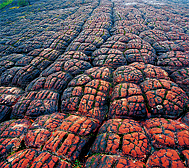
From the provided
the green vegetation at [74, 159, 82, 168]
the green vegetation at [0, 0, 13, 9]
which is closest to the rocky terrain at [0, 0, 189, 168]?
the green vegetation at [74, 159, 82, 168]

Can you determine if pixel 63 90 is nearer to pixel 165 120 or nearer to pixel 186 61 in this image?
pixel 165 120

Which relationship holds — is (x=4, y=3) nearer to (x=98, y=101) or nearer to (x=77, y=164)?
(x=98, y=101)

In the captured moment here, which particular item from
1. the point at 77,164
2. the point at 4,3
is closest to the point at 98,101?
the point at 77,164

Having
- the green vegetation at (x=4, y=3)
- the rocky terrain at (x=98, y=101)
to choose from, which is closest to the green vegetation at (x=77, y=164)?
the rocky terrain at (x=98, y=101)

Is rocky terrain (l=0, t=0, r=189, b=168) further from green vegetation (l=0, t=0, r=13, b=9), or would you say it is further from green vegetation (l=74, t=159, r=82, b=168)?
green vegetation (l=0, t=0, r=13, b=9)

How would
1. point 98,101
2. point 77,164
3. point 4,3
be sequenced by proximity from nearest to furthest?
point 77,164
point 98,101
point 4,3

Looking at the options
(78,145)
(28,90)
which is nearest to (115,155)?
(78,145)

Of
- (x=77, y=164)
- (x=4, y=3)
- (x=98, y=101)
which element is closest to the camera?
(x=77, y=164)

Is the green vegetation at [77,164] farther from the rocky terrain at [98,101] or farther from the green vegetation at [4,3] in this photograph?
the green vegetation at [4,3]
